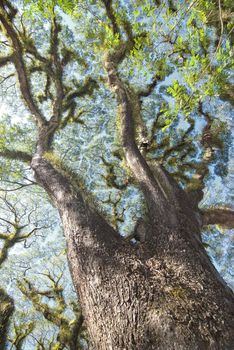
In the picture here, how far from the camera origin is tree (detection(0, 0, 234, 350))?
2.53 m

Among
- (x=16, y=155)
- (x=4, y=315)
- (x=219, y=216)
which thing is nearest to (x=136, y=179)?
(x=219, y=216)

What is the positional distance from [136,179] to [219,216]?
2.33 metres

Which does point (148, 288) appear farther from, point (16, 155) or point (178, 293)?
point (16, 155)

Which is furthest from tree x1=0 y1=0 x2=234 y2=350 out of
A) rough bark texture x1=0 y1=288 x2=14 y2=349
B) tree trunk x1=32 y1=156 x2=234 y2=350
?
rough bark texture x1=0 y1=288 x2=14 y2=349

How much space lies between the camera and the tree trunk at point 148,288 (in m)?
2.32

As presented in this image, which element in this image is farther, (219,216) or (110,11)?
(110,11)

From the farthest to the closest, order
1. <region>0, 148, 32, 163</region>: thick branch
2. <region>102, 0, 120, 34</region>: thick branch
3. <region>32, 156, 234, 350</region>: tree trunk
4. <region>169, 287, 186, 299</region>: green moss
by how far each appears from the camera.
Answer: <region>102, 0, 120, 34</region>: thick branch < <region>0, 148, 32, 163</region>: thick branch < <region>169, 287, 186, 299</region>: green moss < <region>32, 156, 234, 350</region>: tree trunk

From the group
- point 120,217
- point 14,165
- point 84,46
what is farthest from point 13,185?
point 84,46

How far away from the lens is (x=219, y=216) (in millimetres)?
6074

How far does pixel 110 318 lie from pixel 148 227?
1818 millimetres

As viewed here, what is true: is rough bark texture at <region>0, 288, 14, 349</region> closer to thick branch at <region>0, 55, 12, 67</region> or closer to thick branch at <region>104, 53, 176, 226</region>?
thick branch at <region>104, 53, 176, 226</region>

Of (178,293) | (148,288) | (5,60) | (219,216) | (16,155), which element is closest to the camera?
(178,293)

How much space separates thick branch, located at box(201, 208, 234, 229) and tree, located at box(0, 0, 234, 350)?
0.08 feet

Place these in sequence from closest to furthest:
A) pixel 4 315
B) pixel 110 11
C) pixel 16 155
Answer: pixel 4 315 → pixel 16 155 → pixel 110 11
